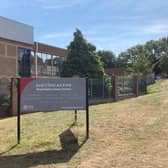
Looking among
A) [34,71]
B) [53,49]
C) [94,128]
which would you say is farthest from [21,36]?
[94,128]

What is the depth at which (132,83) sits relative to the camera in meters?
31.5

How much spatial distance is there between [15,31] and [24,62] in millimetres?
3145

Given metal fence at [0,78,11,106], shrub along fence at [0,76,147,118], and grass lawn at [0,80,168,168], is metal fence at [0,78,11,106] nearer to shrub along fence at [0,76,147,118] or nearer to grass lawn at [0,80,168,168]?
shrub along fence at [0,76,147,118]

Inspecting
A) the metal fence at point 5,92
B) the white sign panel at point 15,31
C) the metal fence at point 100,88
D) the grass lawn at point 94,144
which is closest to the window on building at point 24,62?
the white sign panel at point 15,31

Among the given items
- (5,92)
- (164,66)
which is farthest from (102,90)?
(164,66)

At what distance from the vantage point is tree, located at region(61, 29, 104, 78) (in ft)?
99.6

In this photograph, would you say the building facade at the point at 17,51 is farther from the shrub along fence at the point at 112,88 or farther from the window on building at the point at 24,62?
the shrub along fence at the point at 112,88

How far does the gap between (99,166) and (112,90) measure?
20.0 meters

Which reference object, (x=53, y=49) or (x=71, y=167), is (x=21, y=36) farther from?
(x=71, y=167)

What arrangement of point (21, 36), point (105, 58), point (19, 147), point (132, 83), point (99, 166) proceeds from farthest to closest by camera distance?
point (105, 58)
point (21, 36)
point (132, 83)
point (19, 147)
point (99, 166)

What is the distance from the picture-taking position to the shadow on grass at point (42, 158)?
8.12 meters

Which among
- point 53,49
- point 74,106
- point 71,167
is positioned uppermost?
point 53,49

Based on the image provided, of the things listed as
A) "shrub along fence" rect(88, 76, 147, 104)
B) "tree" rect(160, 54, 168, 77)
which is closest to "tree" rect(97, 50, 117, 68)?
"tree" rect(160, 54, 168, 77)

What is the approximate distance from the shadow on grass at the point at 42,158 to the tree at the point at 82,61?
68.6 ft
